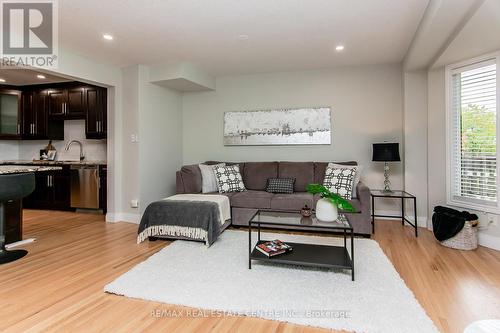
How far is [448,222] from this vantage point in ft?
9.70

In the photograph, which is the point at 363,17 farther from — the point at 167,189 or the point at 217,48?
the point at 167,189

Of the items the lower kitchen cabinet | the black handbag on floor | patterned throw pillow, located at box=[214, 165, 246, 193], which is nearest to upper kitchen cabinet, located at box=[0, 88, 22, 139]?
the lower kitchen cabinet

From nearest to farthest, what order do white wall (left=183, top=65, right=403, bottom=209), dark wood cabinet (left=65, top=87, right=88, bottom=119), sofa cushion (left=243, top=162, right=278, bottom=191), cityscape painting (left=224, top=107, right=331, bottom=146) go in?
white wall (left=183, top=65, right=403, bottom=209) → sofa cushion (left=243, top=162, right=278, bottom=191) → cityscape painting (left=224, top=107, right=331, bottom=146) → dark wood cabinet (left=65, top=87, right=88, bottom=119)

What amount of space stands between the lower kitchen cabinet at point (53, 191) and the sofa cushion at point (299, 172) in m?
3.80

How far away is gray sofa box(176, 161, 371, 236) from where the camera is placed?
3299mm

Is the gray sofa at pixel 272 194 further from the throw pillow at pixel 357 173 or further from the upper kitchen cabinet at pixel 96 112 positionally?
the upper kitchen cabinet at pixel 96 112

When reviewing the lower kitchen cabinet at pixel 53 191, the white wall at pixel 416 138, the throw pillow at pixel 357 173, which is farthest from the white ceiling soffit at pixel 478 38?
the lower kitchen cabinet at pixel 53 191

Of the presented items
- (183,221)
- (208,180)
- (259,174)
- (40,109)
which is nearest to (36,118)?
(40,109)

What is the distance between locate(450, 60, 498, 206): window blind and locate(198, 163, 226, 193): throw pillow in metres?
3.20

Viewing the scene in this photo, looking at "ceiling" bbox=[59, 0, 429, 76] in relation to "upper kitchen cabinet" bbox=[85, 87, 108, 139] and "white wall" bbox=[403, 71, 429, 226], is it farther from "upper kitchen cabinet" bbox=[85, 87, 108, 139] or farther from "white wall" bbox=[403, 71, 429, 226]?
"upper kitchen cabinet" bbox=[85, 87, 108, 139]

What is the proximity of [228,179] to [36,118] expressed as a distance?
13.2ft

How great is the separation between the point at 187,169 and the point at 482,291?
3.42 m

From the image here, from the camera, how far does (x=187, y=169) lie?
12.9 ft

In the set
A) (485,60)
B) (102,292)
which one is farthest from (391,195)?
(102,292)
